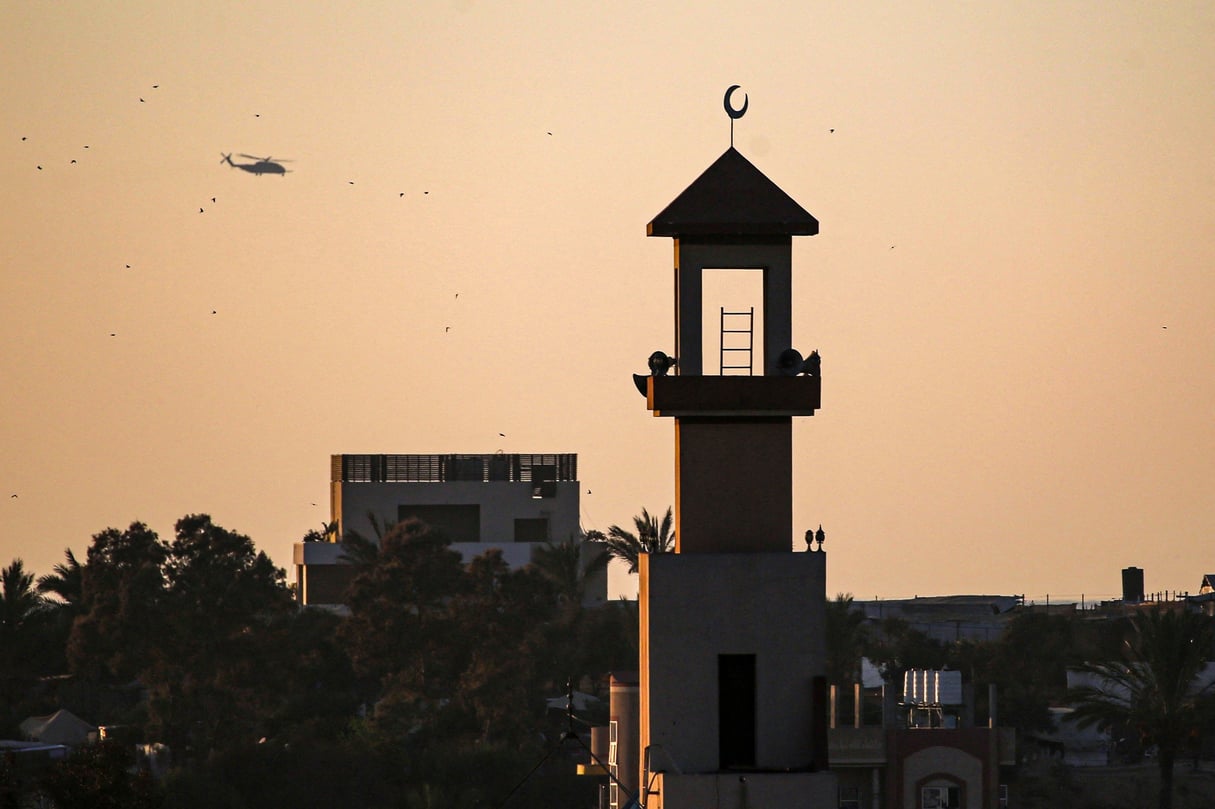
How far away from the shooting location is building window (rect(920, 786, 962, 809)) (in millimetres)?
56438

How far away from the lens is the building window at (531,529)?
122812 millimetres

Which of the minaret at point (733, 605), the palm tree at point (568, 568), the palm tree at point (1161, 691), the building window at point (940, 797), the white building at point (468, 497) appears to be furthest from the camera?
the white building at point (468, 497)

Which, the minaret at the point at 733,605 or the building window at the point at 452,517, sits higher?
the building window at the point at 452,517

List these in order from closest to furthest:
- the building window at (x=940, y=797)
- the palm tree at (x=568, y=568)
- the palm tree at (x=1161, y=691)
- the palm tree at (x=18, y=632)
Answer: the building window at (x=940, y=797) < the palm tree at (x=1161, y=691) < the palm tree at (x=18, y=632) < the palm tree at (x=568, y=568)

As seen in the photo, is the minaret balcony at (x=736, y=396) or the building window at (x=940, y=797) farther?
the building window at (x=940, y=797)

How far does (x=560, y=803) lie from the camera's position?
69.4 metres

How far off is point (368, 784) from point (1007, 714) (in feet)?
79.3

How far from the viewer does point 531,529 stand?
404 feet

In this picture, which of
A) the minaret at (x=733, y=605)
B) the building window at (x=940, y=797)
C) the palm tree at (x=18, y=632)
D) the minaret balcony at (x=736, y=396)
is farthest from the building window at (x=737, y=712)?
the palm tree at (x=18, y=632)

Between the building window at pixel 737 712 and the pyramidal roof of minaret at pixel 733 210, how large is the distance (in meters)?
5.27

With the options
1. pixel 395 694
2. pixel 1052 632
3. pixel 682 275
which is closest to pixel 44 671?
pixel 395 694

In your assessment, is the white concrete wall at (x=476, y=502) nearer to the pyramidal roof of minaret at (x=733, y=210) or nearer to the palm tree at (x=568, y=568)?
the palm tree at (x=568, y=568)

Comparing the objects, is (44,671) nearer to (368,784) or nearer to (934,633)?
(368,784)

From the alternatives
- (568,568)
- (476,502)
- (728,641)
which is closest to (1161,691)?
(568,568)
